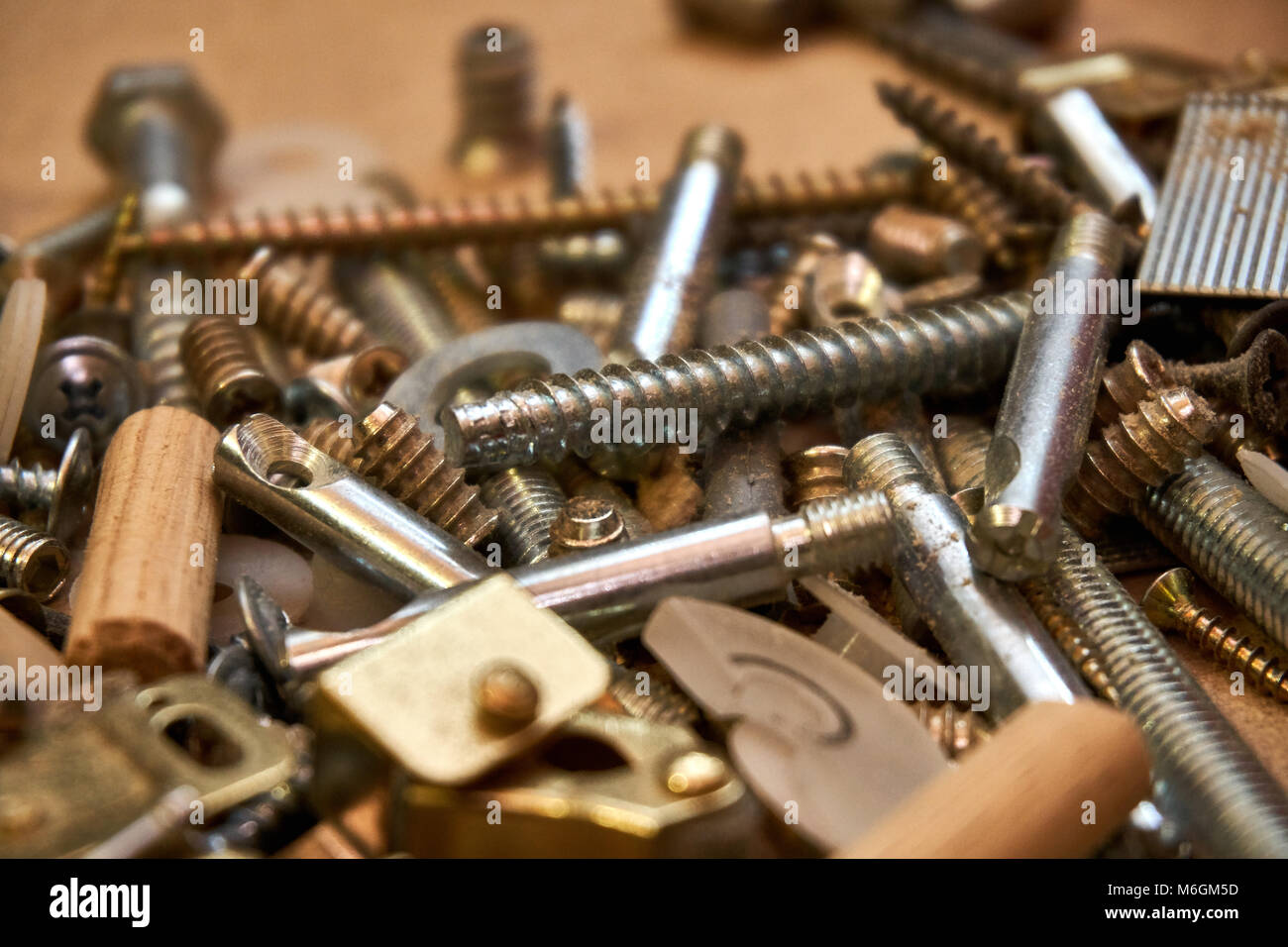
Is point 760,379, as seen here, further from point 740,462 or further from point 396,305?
point 396,305

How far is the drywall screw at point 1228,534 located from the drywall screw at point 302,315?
1504mm

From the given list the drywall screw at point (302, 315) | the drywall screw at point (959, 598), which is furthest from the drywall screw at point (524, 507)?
the drywall screw at point (302, 315)

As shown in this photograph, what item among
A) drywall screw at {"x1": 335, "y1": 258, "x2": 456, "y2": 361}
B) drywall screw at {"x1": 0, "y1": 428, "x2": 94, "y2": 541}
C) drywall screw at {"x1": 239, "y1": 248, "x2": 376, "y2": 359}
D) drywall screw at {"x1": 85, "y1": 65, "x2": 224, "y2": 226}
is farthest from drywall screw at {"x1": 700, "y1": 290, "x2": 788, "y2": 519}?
drywall screw at {"x1": 85, "y1": 65, "x2": 224, "y2": 226}

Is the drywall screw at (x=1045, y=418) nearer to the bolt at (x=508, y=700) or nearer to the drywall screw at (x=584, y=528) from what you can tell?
the drywall screw at (x=584, y=528)

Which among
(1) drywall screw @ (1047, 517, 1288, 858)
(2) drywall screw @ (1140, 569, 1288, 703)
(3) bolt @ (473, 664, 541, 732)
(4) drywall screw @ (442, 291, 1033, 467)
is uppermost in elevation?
(4) drywall screw @ (442, 291, 1033, 467)

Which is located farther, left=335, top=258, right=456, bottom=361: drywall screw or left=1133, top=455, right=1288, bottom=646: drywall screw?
left=335, top=258, right=456, bottom=361: drywall screw

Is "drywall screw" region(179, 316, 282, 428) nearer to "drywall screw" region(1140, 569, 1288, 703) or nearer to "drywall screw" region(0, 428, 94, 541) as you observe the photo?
"drywall screw" region(0, 428, 94, 541)

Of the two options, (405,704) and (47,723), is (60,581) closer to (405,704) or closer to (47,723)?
(47,723)

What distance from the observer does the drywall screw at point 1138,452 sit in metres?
1.76

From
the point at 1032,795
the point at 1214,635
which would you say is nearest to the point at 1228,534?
the point at 1214,635

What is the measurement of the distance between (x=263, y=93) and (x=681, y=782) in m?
2.94

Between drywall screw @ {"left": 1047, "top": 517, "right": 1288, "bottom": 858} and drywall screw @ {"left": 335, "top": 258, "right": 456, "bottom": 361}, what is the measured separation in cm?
133

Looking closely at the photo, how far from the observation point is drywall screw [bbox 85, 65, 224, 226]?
2.95 meters
